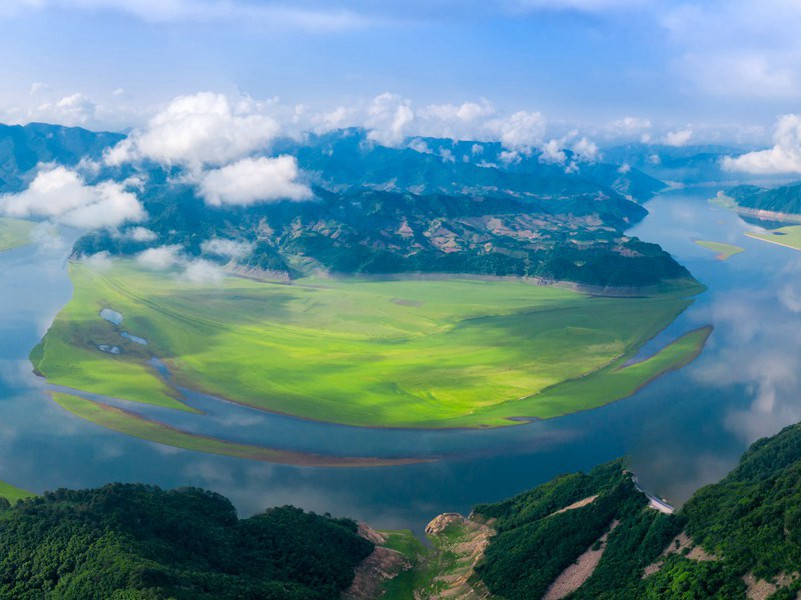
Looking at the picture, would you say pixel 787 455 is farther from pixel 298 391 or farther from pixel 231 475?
pixel 298 391

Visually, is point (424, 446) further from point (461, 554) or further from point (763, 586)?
point (763, 586)

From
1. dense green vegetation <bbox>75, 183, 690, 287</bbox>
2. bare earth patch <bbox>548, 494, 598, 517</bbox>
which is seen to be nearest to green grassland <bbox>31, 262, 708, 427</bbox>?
dense green vegetation <bbox>75, 183, 690, 287</bbox>

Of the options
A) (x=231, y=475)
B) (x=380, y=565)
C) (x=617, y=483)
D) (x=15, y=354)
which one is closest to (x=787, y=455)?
(x=617, y=483)

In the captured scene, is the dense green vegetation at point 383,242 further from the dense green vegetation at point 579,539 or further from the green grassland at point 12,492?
the green grassland at point 12,492

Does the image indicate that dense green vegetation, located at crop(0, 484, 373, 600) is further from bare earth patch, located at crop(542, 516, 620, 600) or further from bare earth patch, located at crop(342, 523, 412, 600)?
bare earth patch, located at crop(542, 516, 620, 600)

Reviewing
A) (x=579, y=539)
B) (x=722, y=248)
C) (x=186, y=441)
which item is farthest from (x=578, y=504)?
(x=722, y=248)

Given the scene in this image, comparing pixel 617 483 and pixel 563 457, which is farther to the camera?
pixel 563 457
